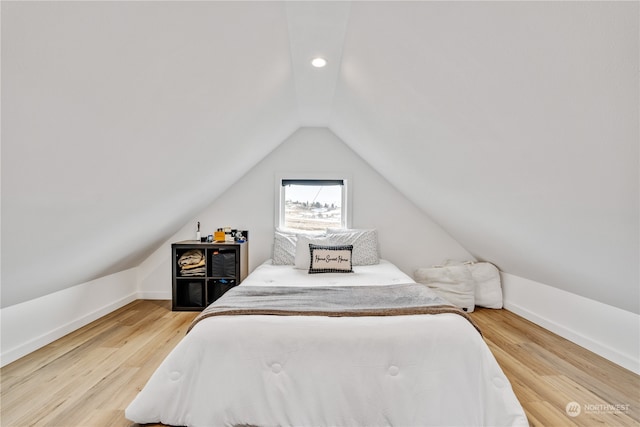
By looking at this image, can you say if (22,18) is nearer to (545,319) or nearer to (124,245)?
(124,245)

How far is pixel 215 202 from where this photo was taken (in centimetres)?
399

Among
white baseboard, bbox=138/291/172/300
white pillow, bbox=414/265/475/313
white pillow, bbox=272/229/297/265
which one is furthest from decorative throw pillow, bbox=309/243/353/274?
white baseboard, bbox=138/291/172/300

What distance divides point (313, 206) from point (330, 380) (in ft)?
9.04

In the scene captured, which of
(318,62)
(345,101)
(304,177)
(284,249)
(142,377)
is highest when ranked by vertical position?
A: (318,62)

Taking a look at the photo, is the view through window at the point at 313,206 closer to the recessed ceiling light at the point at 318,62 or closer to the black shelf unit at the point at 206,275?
the black shelf unit at the point at 206,275

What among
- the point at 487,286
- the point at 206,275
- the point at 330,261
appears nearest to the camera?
the point at 330,261

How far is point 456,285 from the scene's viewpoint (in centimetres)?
351

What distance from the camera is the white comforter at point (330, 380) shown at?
158cm

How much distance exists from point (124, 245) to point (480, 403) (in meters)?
2.83

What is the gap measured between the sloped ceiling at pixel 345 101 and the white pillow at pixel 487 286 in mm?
700

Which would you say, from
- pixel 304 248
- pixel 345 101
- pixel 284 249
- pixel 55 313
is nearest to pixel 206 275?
pixel 284 249

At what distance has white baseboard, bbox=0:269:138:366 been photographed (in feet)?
7.45

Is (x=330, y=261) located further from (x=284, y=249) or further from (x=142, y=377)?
(x=142, y=377)

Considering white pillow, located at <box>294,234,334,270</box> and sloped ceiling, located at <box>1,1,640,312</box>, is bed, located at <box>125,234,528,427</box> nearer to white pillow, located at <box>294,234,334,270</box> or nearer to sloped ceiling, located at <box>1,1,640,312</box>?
sloped ceiling, located at <box>1,1,640,312</box>
